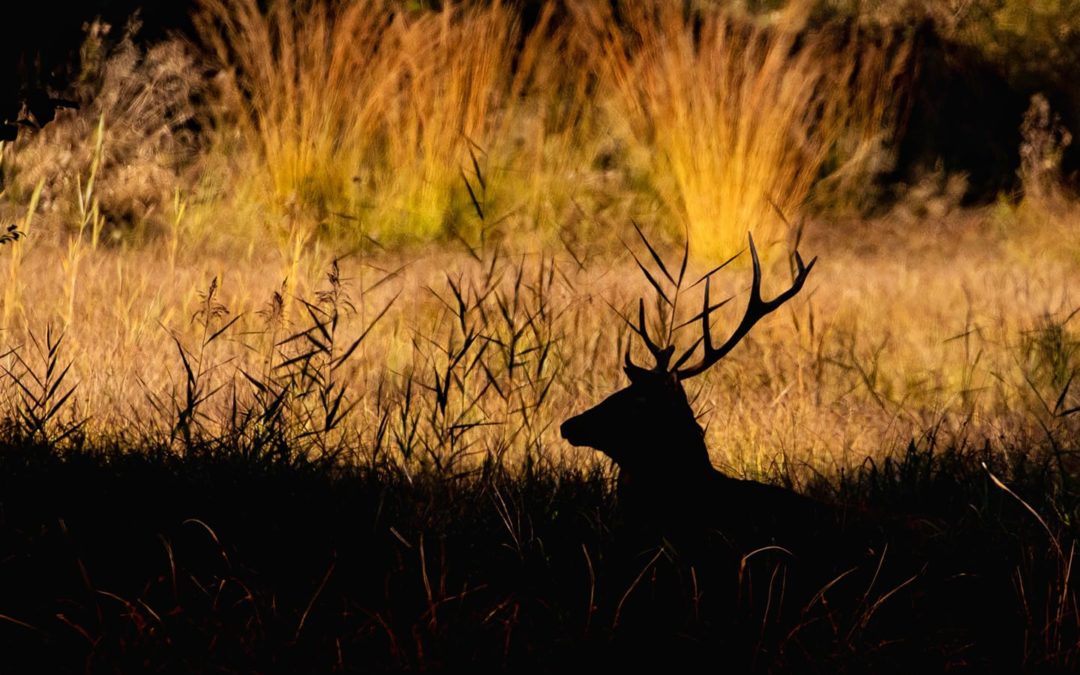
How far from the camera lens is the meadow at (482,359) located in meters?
2.31

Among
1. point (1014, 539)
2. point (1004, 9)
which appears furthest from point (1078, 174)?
point (1014, 539)

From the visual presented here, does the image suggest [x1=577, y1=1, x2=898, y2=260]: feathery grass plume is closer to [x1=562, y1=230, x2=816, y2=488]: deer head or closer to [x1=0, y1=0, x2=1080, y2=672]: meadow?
[x1=0, y1=0, x2=1080, y2=672]: meadow

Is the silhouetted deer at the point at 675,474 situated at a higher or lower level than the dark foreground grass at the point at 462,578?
higher

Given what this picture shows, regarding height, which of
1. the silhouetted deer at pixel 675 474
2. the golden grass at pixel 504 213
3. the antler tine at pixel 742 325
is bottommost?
the silhouetted deer at pixel 675 474

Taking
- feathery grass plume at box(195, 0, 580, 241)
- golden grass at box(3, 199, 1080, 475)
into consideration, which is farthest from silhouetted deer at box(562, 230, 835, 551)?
feathery grass plume at box(195, 0, 580, 241)

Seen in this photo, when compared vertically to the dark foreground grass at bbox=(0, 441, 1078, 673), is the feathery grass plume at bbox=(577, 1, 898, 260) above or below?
above

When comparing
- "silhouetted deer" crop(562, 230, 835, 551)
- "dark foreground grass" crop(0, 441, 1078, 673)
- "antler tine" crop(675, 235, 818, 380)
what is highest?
"antler tine" crop(675, 235, 818, 380)

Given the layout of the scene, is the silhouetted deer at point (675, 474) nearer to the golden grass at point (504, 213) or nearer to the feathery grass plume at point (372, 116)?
the golden grass at point (504, 213)

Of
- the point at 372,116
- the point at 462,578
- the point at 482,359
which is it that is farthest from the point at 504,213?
the point at 462,578

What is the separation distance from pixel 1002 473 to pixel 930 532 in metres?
0.47

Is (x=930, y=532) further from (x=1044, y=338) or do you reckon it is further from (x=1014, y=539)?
(x=1044, y=338)

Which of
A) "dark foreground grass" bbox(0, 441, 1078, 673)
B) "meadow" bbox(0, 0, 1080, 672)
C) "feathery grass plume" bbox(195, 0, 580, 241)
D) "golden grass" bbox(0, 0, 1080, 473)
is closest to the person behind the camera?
"dark foreground grass" bbox(0, 441, 1078, 673)

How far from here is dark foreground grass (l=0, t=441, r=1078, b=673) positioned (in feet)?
7.16

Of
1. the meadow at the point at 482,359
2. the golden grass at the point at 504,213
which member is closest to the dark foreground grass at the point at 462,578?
the meadow at the point at 482,359
